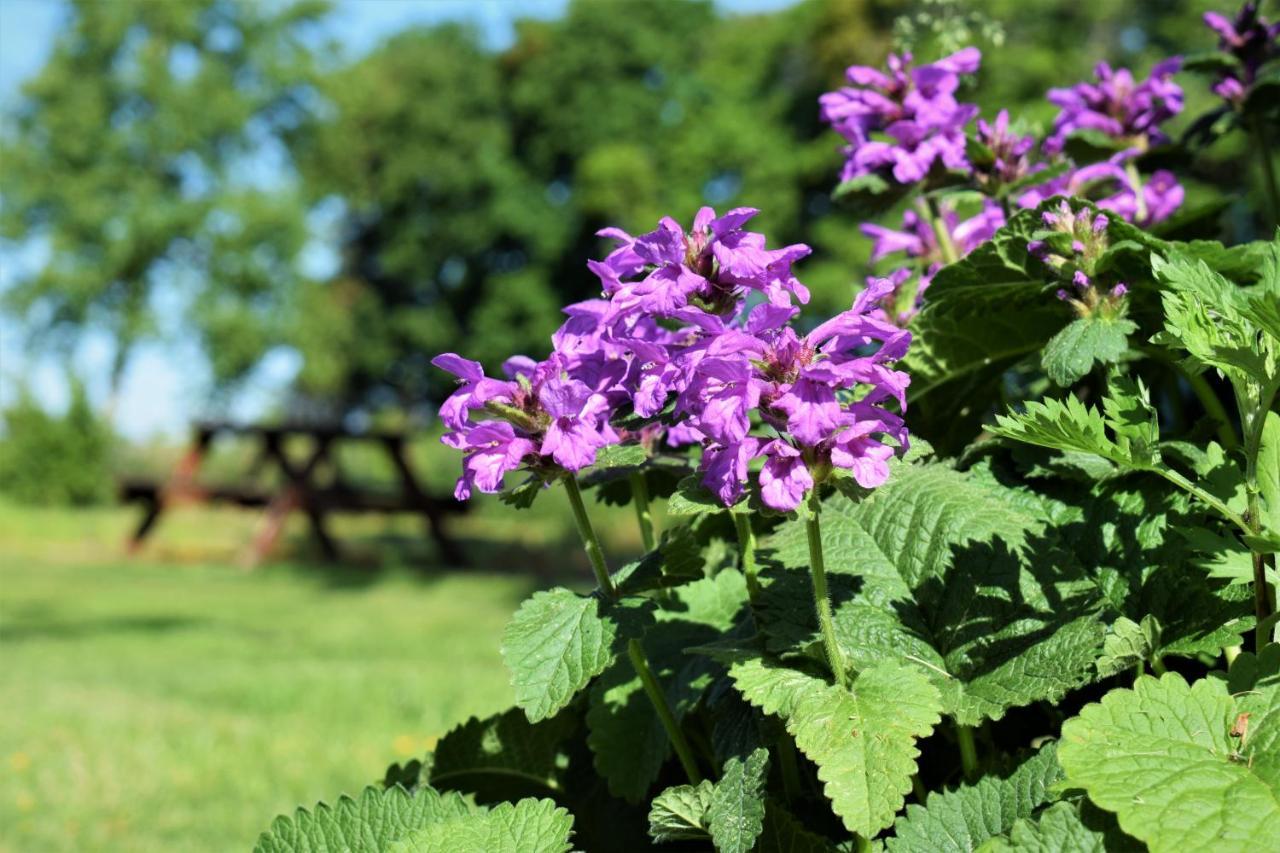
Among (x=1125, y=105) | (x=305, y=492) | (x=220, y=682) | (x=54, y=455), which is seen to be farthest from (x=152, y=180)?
(x=1125, y=105)

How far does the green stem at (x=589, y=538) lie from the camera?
126 cm

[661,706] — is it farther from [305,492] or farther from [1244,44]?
[305,492]

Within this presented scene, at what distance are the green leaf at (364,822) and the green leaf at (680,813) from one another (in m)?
0.23

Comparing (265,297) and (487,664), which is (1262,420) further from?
(265,297)

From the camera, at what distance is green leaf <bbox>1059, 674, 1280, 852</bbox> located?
A: 95 centimetres

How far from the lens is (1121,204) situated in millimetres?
1925

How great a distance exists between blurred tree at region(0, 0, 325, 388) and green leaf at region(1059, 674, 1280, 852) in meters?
24.9

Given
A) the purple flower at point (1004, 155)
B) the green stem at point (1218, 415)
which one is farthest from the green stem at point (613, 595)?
the purple flower at point (1004, 155)

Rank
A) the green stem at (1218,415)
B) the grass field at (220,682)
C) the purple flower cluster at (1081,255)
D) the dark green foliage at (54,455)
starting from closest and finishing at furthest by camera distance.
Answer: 1. the purple flower cluster at (1081,255)
2. the green stem at (1218,415)
3. the grass field at (220,682)
4. the dark green foliage at (54,455)

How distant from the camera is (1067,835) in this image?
1.05m

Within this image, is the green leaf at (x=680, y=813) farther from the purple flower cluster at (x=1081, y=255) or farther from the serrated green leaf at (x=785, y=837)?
the purple flower cluster at (x=1081, y=255)

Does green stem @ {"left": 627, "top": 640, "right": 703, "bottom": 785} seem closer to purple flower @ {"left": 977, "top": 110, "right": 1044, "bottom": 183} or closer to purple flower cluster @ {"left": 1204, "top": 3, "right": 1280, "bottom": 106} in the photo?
purple flower @ {"left": 977, "top": 110, "right": 1044, "bottom": 183}

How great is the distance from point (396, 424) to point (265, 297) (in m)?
7.17

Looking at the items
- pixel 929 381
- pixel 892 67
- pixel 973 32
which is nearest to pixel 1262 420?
pixel 929 381
